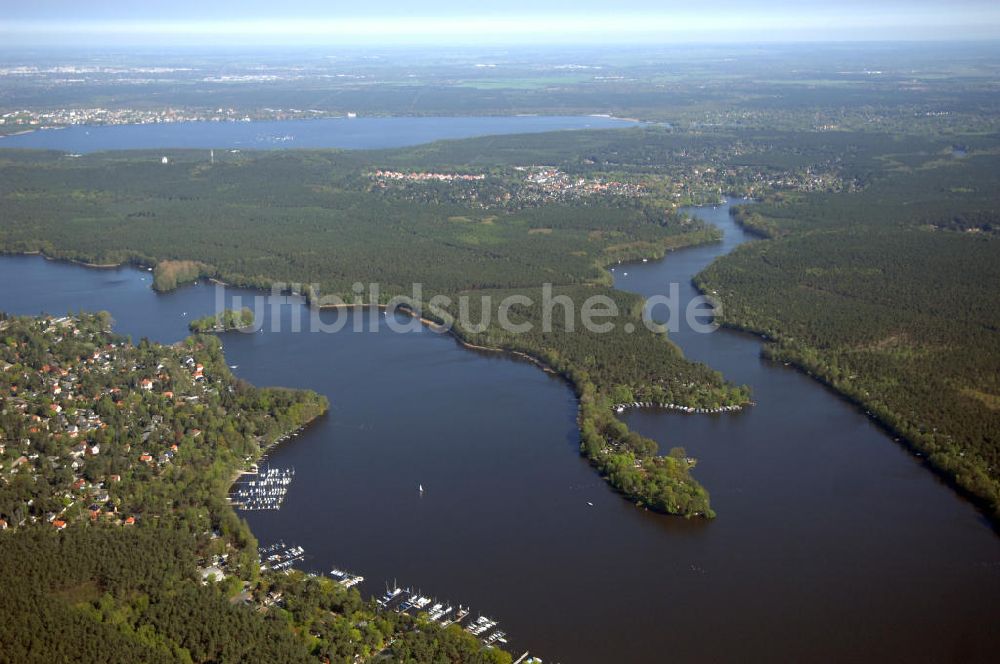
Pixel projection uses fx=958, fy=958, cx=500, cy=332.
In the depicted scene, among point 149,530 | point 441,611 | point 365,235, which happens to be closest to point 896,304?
point 441,611

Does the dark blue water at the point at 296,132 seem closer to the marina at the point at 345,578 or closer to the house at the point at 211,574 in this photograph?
the house at the point at 211,574

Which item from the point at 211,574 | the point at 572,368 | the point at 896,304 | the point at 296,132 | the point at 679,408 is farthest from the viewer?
the point at 296,132

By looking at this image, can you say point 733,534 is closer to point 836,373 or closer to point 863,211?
point 836,373

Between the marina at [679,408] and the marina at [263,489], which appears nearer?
the marina at [263,489]

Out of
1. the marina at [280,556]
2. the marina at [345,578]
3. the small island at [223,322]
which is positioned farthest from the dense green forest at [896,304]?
the small island at [223,322]

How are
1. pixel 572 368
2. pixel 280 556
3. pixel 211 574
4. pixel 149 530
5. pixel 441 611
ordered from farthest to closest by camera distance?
1. pixel 572 368
2. pixel 149 530
3. pixel 280 556
4. pixel 211 574
5. pixel 441 611

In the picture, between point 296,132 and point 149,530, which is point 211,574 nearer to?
point 149,530

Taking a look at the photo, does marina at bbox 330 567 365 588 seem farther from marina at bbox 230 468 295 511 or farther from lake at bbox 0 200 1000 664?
marina at bbox 230 468 295 511
